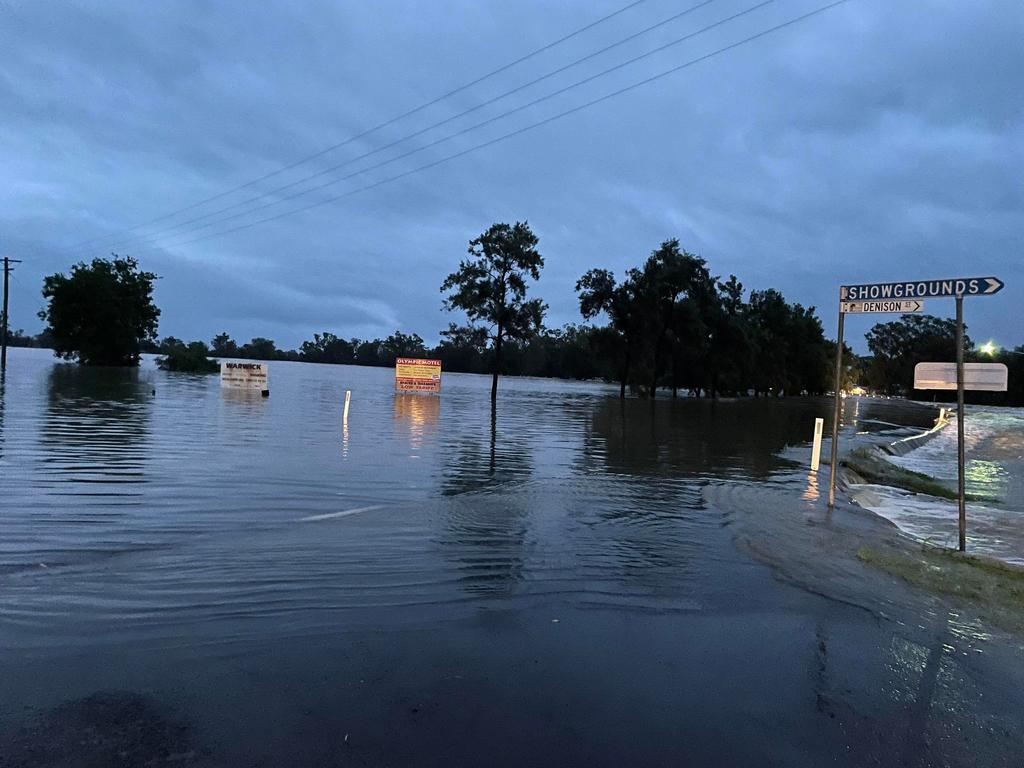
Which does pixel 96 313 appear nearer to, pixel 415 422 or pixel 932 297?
pixel 415 422

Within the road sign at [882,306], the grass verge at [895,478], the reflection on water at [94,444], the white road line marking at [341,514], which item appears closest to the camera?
the white road line marking at [341,514]

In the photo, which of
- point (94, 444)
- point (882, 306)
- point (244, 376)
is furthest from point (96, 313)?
point (882, 306)

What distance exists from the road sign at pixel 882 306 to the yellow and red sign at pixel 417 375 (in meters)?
35.0

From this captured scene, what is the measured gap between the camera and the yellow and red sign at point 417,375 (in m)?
44.2

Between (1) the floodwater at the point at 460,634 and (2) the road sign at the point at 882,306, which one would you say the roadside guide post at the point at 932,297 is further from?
(1) the floodwater at the point at 460,634

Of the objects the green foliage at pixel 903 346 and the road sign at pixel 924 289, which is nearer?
the road sign at pixel 924 289

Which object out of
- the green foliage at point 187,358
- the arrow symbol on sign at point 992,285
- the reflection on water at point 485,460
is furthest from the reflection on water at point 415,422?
the green foliage at point 187,358

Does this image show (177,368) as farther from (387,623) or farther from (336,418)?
(387,623)

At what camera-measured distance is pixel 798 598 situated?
616 centimetres

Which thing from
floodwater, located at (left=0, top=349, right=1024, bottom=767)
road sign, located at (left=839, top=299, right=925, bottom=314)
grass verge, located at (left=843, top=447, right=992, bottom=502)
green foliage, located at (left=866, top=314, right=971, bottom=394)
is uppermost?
green foliage, located at (left=866, top=314, right=971, bottom=394)

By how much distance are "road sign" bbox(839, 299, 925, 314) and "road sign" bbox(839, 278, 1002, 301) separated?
66 millimetres

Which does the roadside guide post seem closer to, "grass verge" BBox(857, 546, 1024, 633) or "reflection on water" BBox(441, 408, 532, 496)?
"grass verge" BBox(857, 546, 1024, 633)

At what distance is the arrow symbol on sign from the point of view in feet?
25.8

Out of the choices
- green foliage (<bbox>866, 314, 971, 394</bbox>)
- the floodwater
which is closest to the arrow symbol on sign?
the floodwater
